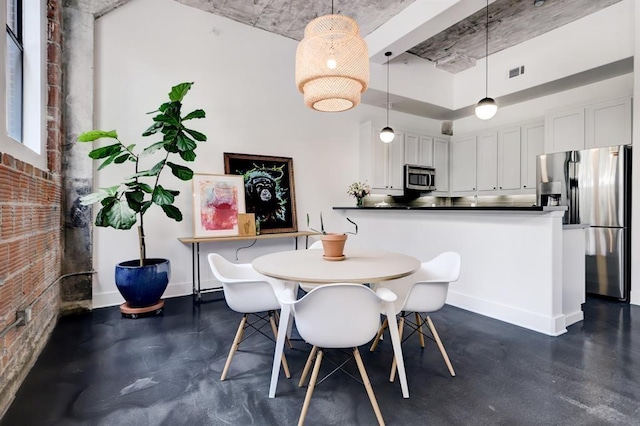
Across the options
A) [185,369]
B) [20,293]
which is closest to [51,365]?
[20,293]

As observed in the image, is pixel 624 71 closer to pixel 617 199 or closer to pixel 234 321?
pixel 617 199

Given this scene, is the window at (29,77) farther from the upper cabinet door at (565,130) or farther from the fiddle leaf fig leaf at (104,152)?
the upper cabinet door at (565,130)

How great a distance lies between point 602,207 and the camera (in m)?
3.90

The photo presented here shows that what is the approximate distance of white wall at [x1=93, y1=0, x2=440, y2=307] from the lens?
3619mm

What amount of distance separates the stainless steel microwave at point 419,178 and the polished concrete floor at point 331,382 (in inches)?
130

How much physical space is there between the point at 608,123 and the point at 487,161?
1881 mm

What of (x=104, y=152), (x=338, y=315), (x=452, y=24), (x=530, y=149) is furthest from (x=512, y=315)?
(x=104, y=152)

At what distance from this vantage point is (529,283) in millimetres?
2922

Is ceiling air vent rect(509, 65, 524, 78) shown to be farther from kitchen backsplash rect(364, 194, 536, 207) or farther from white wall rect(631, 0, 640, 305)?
kitchen backsplash rect(364, 194, 536, 207)

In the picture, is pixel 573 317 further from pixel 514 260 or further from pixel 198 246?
pixel 198 246

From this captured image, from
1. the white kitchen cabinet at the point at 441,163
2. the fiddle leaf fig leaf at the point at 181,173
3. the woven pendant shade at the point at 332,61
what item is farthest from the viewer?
the white kitchen cabinet at the point at 441,163

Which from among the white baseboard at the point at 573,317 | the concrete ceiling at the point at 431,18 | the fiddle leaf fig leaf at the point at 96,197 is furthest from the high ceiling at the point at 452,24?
the white baseboard at the point at 573,317

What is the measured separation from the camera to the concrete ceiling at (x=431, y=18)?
374 centimetres

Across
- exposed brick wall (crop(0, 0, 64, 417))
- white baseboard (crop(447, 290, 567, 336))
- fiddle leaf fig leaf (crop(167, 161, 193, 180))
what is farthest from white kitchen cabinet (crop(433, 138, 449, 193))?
exposed brick wall (crop(0, 0, 64, 417))
